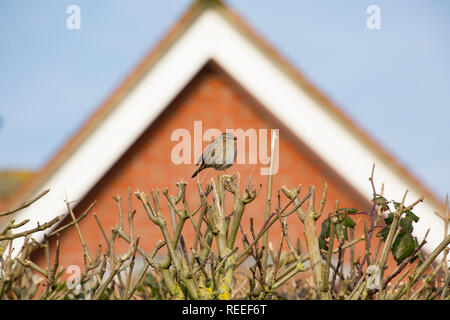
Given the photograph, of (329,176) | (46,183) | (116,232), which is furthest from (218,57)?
(116,232)

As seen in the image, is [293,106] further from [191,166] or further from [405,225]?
[405,225]

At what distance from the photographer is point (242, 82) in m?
5.74

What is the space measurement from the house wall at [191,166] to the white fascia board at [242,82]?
0.23 m

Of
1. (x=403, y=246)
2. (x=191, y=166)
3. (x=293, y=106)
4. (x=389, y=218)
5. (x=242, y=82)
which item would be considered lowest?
(x=403, y=246)

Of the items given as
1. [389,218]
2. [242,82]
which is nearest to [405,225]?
[389,218]

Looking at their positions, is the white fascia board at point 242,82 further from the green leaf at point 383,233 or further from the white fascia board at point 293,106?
the green leaf at point 383,233

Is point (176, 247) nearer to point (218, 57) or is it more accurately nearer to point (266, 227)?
point (266, 227)

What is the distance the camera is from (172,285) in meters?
1.94

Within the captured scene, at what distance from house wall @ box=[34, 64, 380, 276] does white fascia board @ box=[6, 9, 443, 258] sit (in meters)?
0.23

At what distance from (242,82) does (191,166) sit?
3.32 feet

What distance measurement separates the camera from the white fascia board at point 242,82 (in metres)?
5.61

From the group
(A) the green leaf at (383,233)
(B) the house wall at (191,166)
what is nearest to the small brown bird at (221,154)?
(A) the green leaf at (383,233)

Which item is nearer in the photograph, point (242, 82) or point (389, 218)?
point (389, 218)

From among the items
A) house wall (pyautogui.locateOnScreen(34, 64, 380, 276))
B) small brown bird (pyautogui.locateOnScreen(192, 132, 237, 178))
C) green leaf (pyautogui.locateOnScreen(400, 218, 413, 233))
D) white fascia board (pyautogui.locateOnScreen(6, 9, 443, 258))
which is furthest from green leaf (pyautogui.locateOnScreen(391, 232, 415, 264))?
house wall (pyautogui.locateOnScreen(34, 64, 380, 276))
